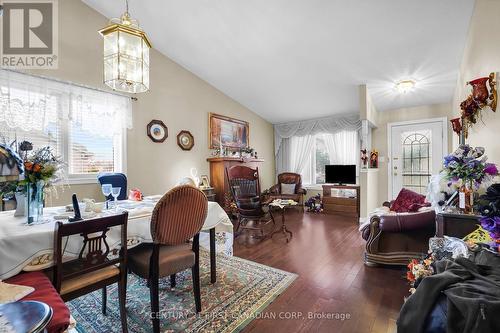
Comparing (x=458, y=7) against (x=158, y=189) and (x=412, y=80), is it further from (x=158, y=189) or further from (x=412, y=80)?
(x=158, y=189)

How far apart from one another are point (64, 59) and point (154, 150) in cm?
165

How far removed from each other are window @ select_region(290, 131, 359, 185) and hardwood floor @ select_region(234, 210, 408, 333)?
101 inches

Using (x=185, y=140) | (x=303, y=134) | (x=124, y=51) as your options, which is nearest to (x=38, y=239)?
(x=124, y=51)

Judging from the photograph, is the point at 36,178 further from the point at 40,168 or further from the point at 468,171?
the point at 468,171

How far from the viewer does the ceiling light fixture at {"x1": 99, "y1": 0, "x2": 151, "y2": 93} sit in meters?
1.95

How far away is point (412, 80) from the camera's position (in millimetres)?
3930

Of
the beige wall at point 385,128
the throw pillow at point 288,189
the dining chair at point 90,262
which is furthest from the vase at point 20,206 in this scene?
the beige wall at point 385,128

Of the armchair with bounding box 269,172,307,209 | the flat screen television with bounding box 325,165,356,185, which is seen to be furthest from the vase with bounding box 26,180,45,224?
the flat screen television with bounding box 325,165,356,185

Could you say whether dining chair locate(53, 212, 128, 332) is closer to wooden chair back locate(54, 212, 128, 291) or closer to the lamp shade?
wooden chair back locate(54, 212, 128, 291)

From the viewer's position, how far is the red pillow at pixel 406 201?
331 cm

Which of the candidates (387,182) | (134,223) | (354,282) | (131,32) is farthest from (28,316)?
(387,182)

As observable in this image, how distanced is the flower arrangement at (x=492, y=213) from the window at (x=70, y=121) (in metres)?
3.68

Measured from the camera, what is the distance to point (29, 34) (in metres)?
2.81

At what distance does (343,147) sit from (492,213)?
4.78 m
